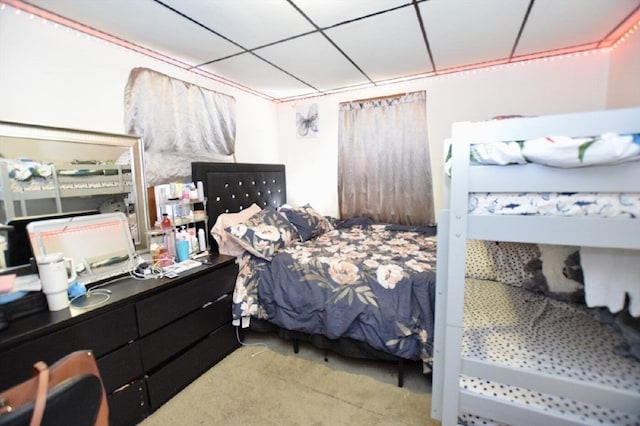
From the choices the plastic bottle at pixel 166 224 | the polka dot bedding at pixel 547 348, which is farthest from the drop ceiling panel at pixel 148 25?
the polka dot bedding at pixel 547 348

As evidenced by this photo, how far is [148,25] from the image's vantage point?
1.75 m

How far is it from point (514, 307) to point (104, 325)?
7.08 feet

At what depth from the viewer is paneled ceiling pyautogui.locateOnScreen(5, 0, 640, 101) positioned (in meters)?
1.62

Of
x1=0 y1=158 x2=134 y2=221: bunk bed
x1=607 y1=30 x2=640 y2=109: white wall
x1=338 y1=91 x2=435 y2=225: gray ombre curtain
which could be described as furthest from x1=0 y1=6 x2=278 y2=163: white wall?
x1=607 y1=30 x2=640 y2=109: white wall

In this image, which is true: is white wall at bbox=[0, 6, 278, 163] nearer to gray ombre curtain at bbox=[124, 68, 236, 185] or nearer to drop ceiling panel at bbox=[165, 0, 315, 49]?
gray ombre curtain at bbox=[124, 68, 236, 185]

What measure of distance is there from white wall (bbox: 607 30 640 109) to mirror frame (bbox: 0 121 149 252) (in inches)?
135

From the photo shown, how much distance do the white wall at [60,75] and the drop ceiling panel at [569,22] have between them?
265cm

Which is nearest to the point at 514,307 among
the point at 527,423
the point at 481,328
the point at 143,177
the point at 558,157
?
the point at 481,328

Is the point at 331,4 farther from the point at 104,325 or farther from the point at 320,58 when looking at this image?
the point at 104,325

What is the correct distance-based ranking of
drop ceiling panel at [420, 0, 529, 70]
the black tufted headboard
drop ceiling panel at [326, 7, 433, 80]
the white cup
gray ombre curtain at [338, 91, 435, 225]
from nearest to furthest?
the white cup, drop ceiling panel at [420, 0, 529, 70], drop ceiling panel at [326, 7, 433, 80], the black tufted headboard, gray ombre curtain at [338, 91, 435, 225]

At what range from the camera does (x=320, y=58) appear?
2.36 meters

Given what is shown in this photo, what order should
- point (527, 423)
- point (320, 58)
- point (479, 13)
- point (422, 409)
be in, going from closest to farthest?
point (527, 423) → point (422, 409) → point (479, 13) → point (320, 58)

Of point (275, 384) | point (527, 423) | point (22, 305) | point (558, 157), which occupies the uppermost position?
point (558, 157)

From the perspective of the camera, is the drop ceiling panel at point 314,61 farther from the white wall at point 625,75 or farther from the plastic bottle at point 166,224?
the white wall at point 625,75
